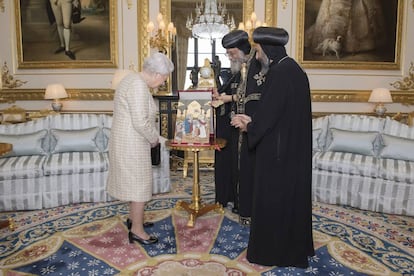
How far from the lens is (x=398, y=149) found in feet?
17.8

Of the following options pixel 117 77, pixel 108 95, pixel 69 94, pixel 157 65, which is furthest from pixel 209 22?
pixel 157 65

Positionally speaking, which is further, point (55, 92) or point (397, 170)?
point (55, 92)

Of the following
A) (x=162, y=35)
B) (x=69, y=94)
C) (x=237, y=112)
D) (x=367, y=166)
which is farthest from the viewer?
(x=69, y=94)

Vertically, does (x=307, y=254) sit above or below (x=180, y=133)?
below

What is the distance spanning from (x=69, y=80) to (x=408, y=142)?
235 inches

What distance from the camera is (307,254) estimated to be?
3.55 m

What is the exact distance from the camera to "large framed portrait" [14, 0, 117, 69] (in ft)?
24.7

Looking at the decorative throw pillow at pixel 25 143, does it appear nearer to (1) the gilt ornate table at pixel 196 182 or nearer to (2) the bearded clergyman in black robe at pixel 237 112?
(1) the gilt ornate table at pixel 196 182

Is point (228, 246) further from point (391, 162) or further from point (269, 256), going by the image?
point (391, 162)

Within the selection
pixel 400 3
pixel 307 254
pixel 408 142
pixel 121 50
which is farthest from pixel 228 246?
pixel 400 3

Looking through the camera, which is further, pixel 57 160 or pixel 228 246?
pixel 57 160

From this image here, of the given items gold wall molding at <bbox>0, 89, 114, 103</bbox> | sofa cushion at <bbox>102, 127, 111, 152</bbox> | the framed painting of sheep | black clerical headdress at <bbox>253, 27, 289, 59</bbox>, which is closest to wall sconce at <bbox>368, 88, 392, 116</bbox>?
the framed painting of sheep

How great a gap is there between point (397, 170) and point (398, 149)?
388mm

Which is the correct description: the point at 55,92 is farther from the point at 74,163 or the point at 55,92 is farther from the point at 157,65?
the point at 157,65
